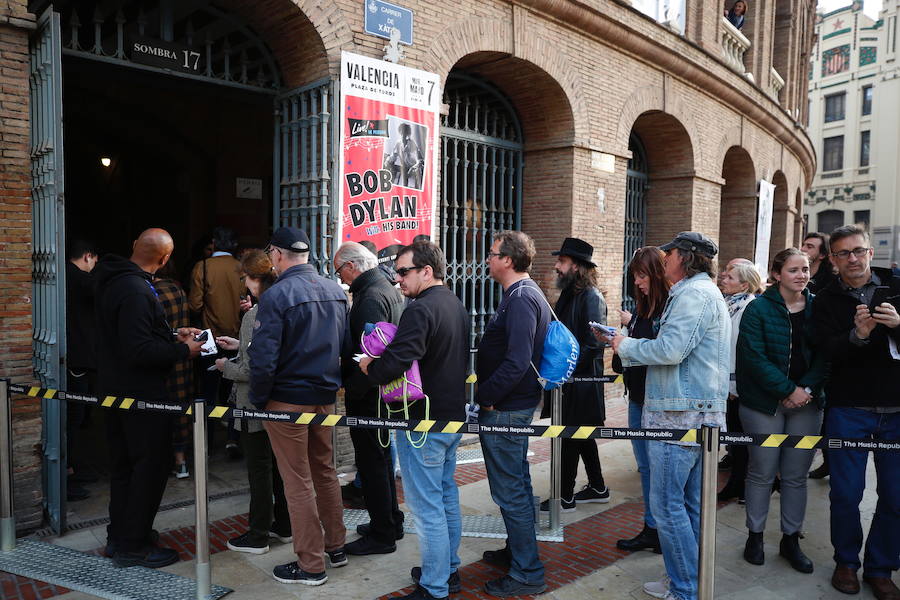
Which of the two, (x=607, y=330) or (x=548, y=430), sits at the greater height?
(x=607, y=330)

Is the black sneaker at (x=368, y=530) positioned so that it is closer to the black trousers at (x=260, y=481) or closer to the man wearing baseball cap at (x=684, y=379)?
the black trousers at (x=260, y=481)

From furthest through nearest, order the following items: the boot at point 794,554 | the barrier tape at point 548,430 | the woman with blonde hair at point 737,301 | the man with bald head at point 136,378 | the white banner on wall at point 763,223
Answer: the white banner on wall at point 763,223 < the woman with blonde hair at point 737,301 < the boot at point 794,554 < the man with bald head at point 136,378 < the barrier tape at point 548,430

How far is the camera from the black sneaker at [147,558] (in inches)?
160

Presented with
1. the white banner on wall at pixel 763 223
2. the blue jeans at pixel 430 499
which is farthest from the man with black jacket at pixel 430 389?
the white banner on wall at pixel 763 223

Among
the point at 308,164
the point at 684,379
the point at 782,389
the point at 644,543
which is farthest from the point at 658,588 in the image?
the point at 308,164

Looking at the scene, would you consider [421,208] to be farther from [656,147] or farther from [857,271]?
[656,147]

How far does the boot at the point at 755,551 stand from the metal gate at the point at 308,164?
165 inches

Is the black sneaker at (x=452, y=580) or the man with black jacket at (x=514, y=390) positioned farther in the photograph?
the black sneaker at (x=452, y=580)

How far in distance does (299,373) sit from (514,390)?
1.22 metres

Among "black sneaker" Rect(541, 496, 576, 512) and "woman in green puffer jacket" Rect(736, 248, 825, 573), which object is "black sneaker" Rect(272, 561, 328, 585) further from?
"woman in green puffer jacket" Rect(736, 248, 825, 573)

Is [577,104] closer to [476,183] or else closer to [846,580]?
[476,183]

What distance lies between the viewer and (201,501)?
3.53 metres

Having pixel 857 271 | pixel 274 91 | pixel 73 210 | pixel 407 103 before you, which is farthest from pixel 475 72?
pixel 73 210

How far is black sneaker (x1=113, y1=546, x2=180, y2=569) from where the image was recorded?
4.06m
